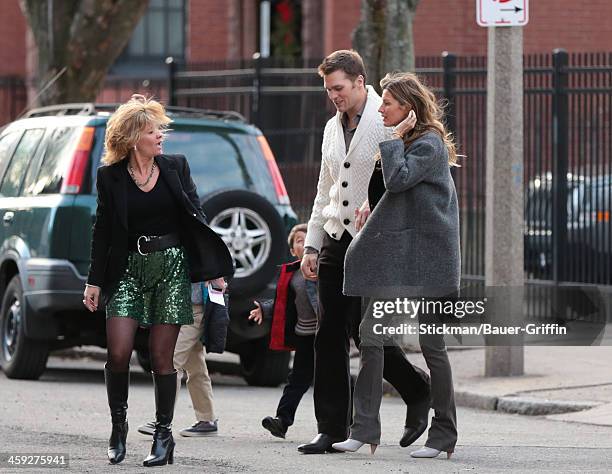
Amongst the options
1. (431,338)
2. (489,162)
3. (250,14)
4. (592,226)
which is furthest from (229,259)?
(250,14)

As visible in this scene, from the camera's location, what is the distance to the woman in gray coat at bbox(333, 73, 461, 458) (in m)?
7.98

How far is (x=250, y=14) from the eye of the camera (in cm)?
2742

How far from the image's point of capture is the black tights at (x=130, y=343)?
26.2ft


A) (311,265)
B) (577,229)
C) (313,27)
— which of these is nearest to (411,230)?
(311,265)

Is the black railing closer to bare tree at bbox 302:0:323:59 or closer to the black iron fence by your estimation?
the black iron fence

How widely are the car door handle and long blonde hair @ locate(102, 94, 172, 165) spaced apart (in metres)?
4.57

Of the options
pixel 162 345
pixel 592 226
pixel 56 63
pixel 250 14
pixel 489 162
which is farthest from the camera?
pixel 250 14

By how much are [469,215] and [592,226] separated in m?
1.48

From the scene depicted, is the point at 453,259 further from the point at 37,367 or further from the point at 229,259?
the point at 37,367

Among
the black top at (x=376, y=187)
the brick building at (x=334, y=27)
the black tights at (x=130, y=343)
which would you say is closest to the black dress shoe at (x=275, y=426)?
the black tights at (x=130, y=343)

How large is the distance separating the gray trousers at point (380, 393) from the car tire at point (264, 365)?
4170mm

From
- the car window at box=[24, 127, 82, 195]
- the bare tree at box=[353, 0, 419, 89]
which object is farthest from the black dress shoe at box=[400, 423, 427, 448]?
the bare tree at box=[353, 0, 419, 89]

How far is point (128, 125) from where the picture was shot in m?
8.03

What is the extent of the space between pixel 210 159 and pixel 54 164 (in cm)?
114
